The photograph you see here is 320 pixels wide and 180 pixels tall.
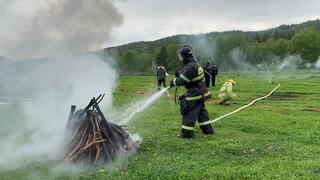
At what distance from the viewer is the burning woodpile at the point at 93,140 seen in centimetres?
926

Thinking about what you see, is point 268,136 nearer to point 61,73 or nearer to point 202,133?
point 202,133

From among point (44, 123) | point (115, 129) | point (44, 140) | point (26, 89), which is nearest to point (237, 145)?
point (115, 129)

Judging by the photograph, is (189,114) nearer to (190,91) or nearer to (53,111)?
(190,91)

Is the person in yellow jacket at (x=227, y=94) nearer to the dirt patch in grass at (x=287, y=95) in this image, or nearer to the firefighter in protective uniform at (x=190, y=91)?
the dirt patch in grass at (x=287, y=95)

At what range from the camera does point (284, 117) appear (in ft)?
52.5

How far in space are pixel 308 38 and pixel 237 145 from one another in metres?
102

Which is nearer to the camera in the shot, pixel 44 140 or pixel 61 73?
pixel 44 140

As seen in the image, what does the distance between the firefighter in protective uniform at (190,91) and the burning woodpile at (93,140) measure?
194 cm

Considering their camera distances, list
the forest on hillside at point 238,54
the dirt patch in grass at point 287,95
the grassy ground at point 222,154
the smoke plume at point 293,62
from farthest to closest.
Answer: the forest on hillside at point 238,54, the smoke plume at point 293,62, the dirt patch in grass at point 287,95, the grassy ground at point 222,154

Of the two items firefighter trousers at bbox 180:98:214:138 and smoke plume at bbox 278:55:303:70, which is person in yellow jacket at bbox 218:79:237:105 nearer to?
firefighter trousers at bbox 180:98:214:138

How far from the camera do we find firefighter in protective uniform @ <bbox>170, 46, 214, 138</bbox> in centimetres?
A: 1152

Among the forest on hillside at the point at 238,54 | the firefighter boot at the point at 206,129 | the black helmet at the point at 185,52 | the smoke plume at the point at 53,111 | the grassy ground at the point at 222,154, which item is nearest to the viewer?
the grassy ground at the point at 222,154

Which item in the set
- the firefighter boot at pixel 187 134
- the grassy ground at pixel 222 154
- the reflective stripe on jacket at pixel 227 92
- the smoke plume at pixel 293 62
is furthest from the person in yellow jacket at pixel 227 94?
the smoke plume at pixel 293 62

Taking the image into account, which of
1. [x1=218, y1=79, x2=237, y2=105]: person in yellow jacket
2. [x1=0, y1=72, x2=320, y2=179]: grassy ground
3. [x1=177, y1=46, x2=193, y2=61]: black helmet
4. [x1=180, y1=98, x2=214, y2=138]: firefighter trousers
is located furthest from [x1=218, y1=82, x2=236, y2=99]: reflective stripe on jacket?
[x1=177, y1=46, x2=193, y2=61]: black helmet
